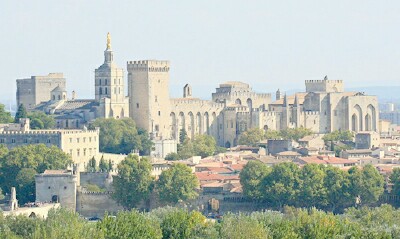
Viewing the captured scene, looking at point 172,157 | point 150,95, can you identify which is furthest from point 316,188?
point 150,95

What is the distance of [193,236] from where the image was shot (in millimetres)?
73938

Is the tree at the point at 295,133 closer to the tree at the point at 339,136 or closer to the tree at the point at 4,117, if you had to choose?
the tree at the point at 339,136

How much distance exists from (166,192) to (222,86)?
1772 inches

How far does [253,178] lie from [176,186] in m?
4.04

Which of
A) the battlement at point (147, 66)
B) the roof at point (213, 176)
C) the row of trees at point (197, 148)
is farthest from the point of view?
the battlement at point (147, 66)

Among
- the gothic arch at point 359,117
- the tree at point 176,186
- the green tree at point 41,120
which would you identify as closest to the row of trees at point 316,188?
the tree at point 176,186

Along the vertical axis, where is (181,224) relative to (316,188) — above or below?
below

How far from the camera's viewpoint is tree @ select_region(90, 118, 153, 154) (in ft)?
393

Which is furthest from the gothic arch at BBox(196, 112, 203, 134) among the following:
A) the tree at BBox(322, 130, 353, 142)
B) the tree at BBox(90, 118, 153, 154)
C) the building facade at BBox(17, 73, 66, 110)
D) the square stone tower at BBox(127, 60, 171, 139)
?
the tree at BBox(90, 118, 153, 154)

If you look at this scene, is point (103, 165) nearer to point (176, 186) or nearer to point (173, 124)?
point (176, 186)

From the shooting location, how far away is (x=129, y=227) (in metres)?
72.4

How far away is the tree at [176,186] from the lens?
98125mm

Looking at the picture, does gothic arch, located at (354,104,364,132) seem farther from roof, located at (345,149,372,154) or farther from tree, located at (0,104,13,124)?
tree, located at (0,104,13,124)

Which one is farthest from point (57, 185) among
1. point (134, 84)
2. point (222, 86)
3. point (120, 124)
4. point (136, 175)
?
point (222, 86)
